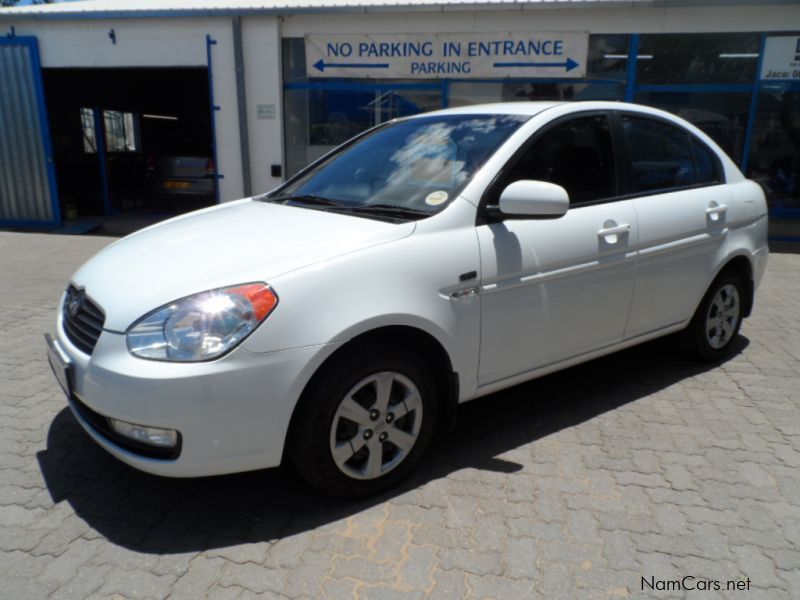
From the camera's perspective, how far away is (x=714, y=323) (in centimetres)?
428

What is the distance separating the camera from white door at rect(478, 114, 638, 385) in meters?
2.91

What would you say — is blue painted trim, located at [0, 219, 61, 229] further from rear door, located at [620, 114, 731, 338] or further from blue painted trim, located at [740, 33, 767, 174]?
blue painted trim, located at [740, 33, 767, 174]

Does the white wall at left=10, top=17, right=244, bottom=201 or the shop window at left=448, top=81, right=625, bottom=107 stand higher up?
the white wall at left=10, top=17, right=244, bottom=201

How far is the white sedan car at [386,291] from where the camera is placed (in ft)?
7.59

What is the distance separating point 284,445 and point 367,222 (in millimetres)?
Result: 1042

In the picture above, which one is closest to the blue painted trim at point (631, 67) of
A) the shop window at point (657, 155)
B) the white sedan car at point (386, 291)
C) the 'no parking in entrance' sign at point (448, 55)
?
the 'no parking in entrance' sign at point (448, 55)

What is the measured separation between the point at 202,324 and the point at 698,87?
925 cm

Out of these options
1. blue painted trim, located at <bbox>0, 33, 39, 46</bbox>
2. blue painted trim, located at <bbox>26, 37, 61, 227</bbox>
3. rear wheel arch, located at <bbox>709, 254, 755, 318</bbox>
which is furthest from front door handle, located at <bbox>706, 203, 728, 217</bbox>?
blue painted trim, located at <bbox>0, 33, 39, 46</bbox>

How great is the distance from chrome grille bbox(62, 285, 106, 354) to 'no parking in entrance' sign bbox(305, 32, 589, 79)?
771 cm

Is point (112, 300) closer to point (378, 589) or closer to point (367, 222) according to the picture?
point (367, 222)

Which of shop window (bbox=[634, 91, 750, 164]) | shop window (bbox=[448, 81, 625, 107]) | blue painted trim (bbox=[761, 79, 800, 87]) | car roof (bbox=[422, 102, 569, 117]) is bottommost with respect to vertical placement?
car roof (bbox=[422, 102, 569, 117])

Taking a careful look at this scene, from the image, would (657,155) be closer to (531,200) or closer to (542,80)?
(531,200)

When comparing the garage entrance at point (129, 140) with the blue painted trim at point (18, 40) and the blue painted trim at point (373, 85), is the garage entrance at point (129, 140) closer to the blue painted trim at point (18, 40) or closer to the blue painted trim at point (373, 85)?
the blue painted trim at point (18, 40)

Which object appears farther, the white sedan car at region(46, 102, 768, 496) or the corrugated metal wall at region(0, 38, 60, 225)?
the corrugated metal wall at region(0, 38, 60, 225)
